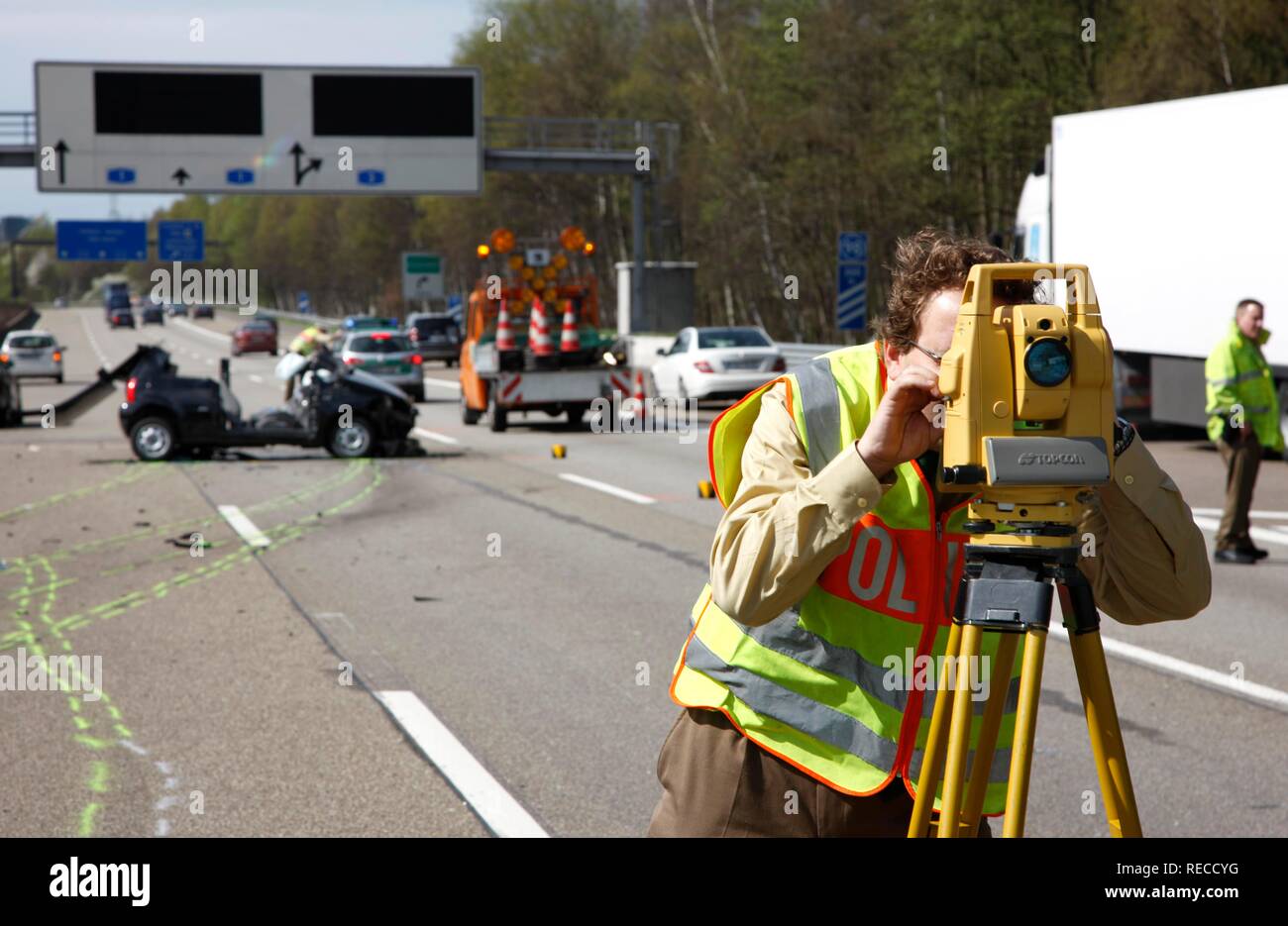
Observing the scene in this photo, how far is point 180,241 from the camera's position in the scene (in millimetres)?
66188

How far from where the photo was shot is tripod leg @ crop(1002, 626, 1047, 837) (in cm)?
229

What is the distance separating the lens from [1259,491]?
16.8 m

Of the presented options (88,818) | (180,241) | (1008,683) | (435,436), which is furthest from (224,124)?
(1008,683)

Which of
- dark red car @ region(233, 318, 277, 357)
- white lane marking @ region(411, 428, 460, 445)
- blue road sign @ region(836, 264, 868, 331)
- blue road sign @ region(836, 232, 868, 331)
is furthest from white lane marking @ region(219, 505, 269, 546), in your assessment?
dark red car @ region(233, 318, 277, 357)

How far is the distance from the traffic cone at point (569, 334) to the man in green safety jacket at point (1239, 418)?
14984 millimetres

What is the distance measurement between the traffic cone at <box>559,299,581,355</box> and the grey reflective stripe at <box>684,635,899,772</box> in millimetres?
23551

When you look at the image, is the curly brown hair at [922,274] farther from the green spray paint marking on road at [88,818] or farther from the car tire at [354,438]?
the car tire at [354,438]

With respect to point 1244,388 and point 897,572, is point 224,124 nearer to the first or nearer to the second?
point 1244,388

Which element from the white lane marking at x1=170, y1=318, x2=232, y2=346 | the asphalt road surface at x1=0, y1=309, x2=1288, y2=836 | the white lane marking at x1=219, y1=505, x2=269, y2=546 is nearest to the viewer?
the asphalt road surface at x1=0, y1=309, x2=1288, y2=836

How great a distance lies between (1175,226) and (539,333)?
9667 mm

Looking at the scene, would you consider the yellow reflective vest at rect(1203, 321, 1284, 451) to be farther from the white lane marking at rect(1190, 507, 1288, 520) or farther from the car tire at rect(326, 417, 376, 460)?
the car tire at rect(326, 417, 376, 460)

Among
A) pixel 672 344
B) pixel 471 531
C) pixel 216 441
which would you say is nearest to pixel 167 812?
pixel 471 531

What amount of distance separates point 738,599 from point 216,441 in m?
18.3
